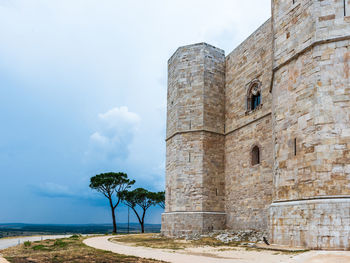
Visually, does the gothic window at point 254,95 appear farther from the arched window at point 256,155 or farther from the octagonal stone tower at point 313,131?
the octagonal stone tower at point 313,131

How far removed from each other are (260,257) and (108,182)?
83.5 feet

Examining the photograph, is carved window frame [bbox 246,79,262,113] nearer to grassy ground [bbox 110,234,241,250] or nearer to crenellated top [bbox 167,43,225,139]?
crenellated top [bbox 167,43,225,139]

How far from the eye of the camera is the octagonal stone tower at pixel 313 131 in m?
9.22

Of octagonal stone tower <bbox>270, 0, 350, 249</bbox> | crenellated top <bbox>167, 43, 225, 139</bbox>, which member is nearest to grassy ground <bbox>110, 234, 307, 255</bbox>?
octagonal stone tower <bbox>270, 0, 350, 249</bbox>

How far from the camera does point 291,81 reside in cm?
1118

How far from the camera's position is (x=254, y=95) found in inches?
681

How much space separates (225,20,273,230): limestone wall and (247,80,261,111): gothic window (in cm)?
A: 21

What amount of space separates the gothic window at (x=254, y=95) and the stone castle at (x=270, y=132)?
0.05 m

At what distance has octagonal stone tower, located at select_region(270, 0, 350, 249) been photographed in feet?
30.2

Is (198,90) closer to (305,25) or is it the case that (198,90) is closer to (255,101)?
(255,101)

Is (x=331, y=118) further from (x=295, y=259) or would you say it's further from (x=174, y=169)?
(x=174, y=169)

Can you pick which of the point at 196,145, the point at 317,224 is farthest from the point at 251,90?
the point at 317,224

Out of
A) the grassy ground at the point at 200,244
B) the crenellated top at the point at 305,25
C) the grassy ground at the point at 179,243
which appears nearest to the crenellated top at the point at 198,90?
the grassy ground at the point at 179,243

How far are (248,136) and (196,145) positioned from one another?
293cm
